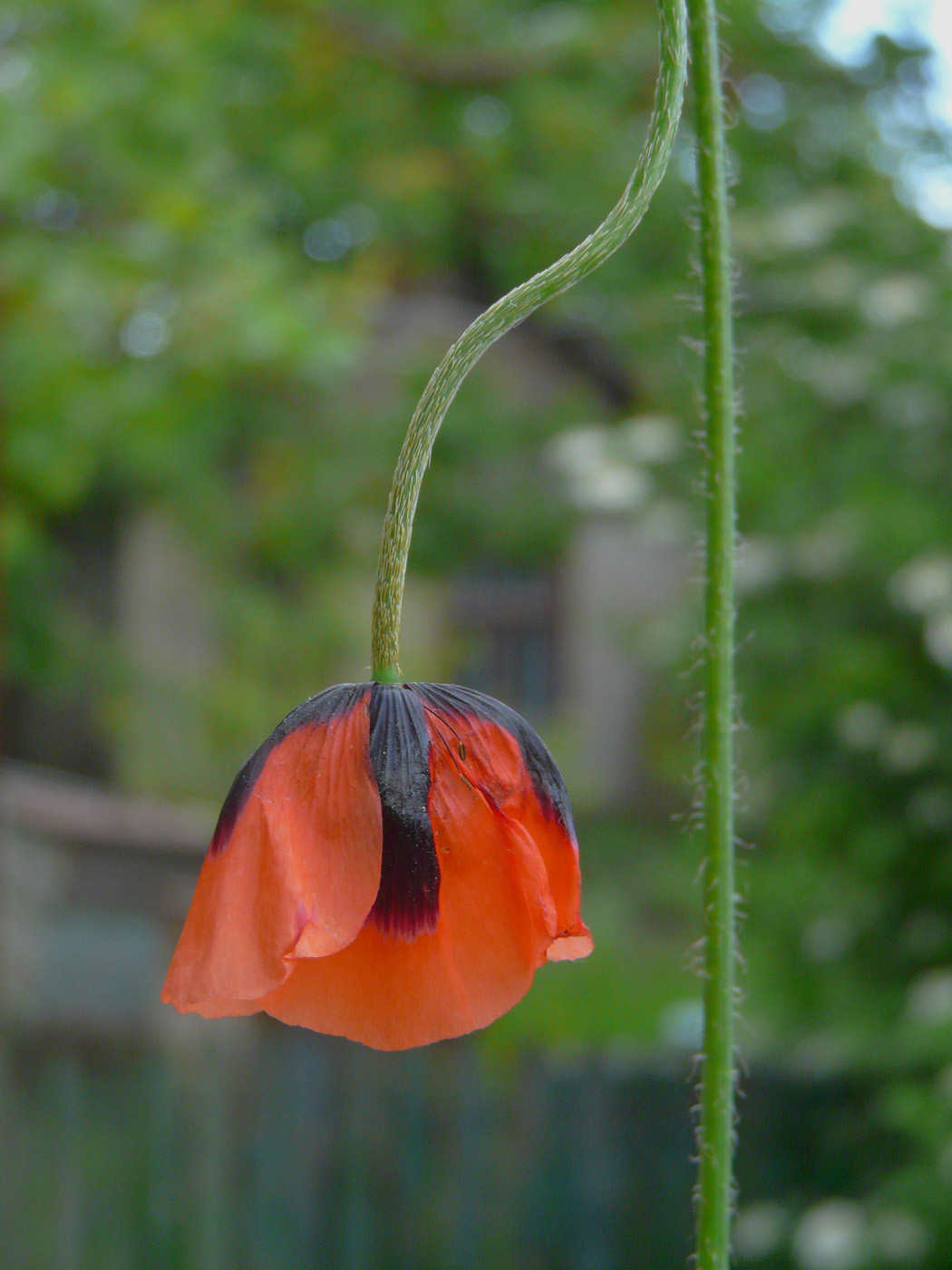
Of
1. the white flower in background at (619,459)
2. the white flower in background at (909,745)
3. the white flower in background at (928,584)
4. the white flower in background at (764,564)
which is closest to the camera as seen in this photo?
the white flower in background at (928,584)

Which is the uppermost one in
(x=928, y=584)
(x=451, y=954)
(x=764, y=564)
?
(x=764, y=564)

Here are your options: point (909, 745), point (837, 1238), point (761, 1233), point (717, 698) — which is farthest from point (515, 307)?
point (761, 1233)

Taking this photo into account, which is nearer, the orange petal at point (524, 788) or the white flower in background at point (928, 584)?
the orange petal at point (524, 788)

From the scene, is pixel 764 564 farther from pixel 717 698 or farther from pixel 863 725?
pixel 717 698

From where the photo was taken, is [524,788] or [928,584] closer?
[524,788]

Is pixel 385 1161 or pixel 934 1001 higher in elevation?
pixel 934 1001

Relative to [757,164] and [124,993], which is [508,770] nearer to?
[124,993]

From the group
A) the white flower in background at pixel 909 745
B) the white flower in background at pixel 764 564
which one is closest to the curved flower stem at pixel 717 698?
the white flower in background at pixel 909 745

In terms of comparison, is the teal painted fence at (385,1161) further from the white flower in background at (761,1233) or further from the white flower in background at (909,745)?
the white flower in background at (909,745)
